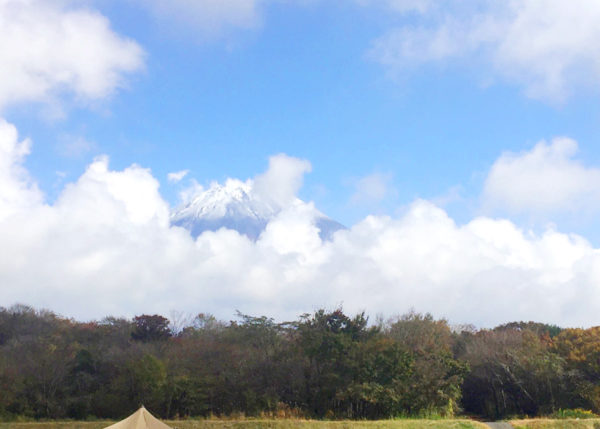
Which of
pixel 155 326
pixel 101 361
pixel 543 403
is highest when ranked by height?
pixel 155 326

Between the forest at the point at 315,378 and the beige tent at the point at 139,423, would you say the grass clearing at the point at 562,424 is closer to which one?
the forest at the point at 315,378

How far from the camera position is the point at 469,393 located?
32.3 metres

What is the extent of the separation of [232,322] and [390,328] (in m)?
11.9

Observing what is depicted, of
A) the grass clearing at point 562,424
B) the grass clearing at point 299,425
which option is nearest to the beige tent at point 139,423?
the grass clearing at point 299,425

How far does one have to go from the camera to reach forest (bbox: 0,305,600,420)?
2622 centimetres

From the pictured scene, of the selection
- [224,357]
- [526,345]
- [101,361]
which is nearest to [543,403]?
[526,345]

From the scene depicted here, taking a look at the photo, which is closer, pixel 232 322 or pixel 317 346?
pixel 317 346

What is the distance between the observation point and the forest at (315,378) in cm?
2622

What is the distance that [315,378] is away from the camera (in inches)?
1087

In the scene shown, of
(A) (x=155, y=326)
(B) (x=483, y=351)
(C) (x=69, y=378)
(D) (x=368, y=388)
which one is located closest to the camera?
(D) (x=368, y=388)

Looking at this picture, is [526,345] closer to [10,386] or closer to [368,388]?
[368,388]

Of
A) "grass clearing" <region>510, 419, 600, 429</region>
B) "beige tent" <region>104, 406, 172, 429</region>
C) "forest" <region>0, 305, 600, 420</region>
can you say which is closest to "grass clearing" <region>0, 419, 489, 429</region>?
"grass clearing" <region>510, 419, 600, 429</region>

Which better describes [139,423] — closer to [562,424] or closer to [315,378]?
[315,378]

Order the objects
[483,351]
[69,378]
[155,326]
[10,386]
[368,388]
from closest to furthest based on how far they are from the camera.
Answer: [368,388], [10,386], [69,378], [483,351], [155,326]
